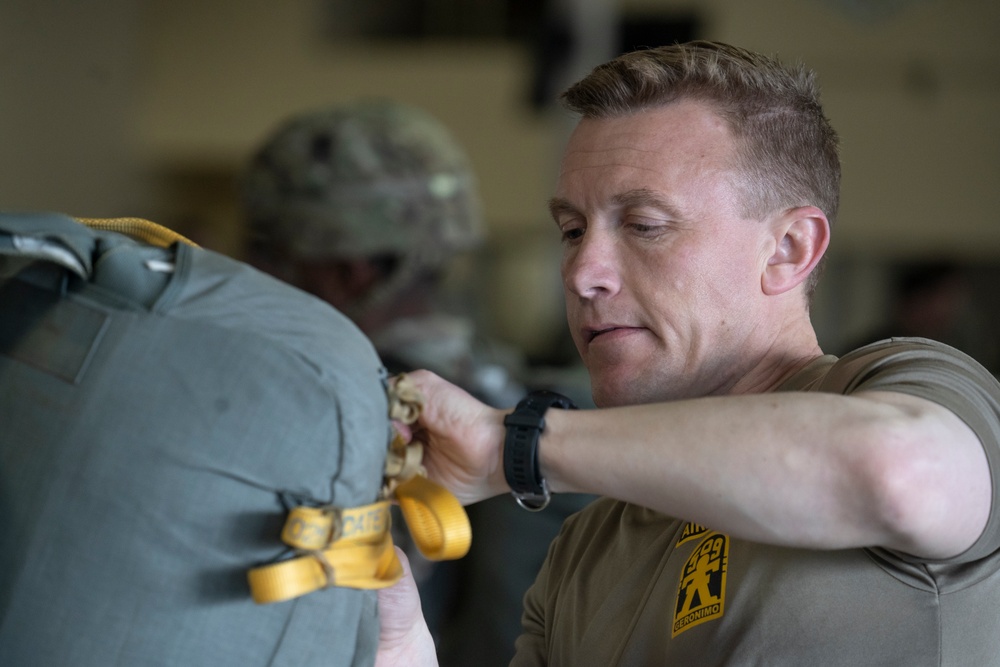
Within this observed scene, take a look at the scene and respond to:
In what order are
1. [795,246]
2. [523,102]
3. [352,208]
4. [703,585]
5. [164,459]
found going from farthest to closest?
[523,102] < [352,208] < [795,246] < [703,585] < [164,459]

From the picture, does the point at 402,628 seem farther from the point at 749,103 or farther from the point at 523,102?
the point at 523,102

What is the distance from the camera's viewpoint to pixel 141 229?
1.00m

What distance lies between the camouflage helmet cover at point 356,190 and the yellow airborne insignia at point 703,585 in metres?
1.72

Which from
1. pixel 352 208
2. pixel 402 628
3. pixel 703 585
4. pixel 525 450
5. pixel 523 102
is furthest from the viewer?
pixel 523 102

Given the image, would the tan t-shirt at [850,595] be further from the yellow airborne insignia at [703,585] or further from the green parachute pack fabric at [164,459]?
the green parachute pack fabric at [164,459]

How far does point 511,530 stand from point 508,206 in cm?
753

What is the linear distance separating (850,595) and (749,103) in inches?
23.6

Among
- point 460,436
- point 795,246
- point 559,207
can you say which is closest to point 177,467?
point 460,436

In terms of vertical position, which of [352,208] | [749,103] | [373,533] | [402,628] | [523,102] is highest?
[749,103]

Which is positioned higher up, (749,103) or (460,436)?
(749,103)

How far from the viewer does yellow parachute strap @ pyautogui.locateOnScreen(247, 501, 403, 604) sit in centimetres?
82

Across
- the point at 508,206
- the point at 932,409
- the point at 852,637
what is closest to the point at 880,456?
the point at 932,409

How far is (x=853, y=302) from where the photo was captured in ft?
30.8

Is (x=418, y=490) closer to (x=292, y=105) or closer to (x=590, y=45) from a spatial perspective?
(x=590, y=45)
